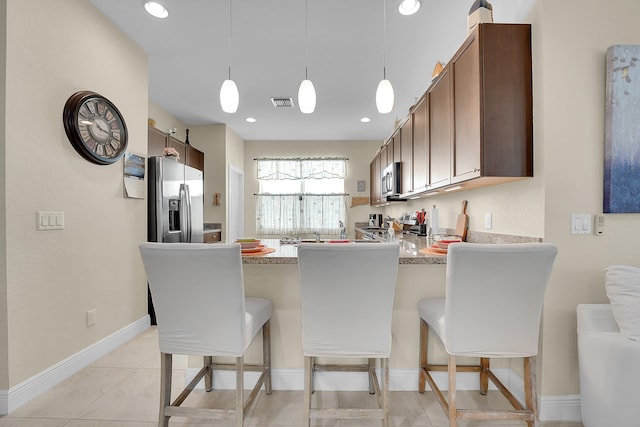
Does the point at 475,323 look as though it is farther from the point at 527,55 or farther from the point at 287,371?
the point at 527,55

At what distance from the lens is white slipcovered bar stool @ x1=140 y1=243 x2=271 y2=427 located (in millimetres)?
1356

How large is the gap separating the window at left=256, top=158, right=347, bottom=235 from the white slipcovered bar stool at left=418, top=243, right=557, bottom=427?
15.6 ft

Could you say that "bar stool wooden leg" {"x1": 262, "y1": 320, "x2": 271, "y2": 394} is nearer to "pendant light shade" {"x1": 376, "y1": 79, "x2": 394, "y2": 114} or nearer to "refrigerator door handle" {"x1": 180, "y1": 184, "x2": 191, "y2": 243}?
"pendant light shade" {"x1": 376, "y1": 79, "x2": 394, "y2": 114}

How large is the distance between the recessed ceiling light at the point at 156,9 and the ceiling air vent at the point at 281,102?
5.61 ft

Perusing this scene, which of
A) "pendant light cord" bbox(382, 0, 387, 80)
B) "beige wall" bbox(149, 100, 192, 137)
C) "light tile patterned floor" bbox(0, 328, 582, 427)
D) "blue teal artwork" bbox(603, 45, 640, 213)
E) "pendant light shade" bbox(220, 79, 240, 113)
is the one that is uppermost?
"pendant light cord" bbox(382, 0, 387, 80)

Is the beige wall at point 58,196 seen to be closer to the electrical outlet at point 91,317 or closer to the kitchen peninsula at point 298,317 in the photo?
the electrical outlet at point 91,317

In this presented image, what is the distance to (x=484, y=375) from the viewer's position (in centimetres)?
189

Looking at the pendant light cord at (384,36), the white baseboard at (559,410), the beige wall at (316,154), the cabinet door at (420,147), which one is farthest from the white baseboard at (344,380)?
the beige wall at (316,154)

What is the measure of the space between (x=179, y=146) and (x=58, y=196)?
2.34 meters

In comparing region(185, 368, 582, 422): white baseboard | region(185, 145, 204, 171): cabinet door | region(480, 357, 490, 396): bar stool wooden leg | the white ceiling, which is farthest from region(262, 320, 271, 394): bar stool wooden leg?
region(185, 145, 204, 171): cabinet door

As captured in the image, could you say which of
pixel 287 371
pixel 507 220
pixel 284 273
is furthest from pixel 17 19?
pixel 507 220

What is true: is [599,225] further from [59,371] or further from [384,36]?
[59,371]

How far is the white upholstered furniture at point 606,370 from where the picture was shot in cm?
135

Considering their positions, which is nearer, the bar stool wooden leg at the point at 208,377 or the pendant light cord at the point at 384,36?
the bar stool wooden leg at the point at 208,377
